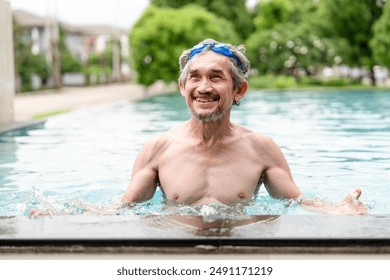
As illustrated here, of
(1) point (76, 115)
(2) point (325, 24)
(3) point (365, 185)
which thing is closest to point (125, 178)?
(3) point (365, 185)

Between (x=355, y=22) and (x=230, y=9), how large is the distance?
10.8 meters

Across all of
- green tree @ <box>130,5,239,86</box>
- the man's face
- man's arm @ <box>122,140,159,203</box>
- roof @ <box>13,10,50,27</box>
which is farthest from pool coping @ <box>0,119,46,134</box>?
roof @ <box>13,10,50,27</box>

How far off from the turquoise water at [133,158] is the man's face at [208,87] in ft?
1.91

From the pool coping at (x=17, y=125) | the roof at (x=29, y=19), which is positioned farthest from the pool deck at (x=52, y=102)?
the roof at (x=29, y=19)

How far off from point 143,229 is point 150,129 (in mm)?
10637

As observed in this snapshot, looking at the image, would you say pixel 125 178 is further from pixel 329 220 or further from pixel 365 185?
pixel 329 220

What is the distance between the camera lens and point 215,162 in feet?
13.2

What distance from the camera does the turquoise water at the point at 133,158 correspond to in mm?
5898

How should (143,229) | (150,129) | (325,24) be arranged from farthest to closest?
(325,24)
(150,129)
(143,229)

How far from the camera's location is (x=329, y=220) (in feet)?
9.64

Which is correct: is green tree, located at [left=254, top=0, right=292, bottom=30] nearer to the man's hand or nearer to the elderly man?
the elderly man

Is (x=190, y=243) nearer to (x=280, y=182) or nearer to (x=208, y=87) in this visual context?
(x=208, y=87)

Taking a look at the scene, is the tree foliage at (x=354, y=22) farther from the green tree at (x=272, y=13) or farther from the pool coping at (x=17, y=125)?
the pool coping at (x=17, y=125)

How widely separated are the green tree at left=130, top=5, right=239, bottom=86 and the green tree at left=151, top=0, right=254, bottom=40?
11297mm
